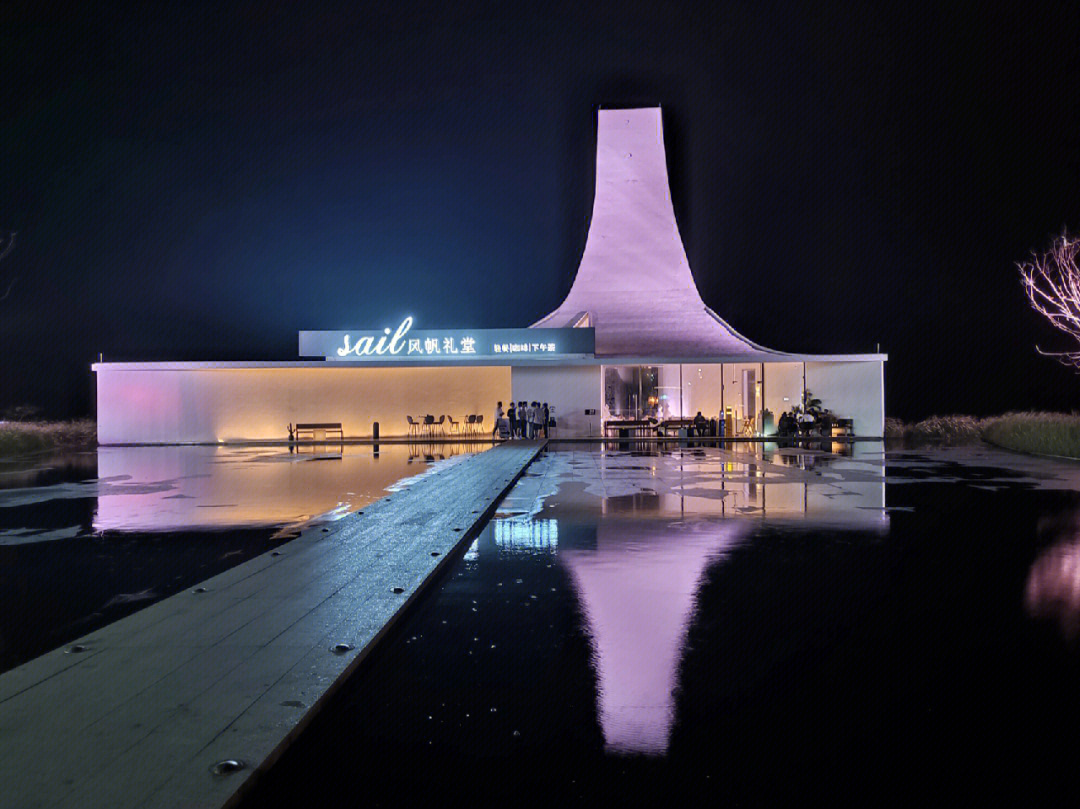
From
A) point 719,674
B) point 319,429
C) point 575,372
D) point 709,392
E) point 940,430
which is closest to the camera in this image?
point 719,674

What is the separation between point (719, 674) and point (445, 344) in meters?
22.4

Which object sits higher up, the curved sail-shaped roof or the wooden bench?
the curved sail-shaped roof

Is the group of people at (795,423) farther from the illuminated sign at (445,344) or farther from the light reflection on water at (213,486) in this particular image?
the light reflection on water at (213,486)

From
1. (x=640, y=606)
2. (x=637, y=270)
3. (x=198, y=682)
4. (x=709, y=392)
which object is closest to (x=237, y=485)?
(x=640, y=606)

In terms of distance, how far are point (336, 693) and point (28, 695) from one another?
120 cm

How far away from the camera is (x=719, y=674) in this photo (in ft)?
12.6

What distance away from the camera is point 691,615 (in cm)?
488

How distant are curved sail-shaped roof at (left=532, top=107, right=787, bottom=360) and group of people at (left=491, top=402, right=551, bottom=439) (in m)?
2.68

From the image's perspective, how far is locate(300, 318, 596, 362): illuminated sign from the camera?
82.9ft

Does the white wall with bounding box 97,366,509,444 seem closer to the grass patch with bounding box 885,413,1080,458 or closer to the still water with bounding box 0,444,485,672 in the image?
the still water with bounding box 0,444,485,672

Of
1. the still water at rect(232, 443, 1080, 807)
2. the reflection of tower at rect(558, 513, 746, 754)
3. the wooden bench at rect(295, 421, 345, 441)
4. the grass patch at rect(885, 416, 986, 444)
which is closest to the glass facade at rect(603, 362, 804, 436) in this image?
the grass patch at rect(885, 416, 986, 444)

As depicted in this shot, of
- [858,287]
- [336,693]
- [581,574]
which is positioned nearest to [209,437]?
[581,574]

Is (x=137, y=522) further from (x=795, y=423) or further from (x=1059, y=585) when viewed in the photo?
(x=795, y=423)

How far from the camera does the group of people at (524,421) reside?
25.0 meters
